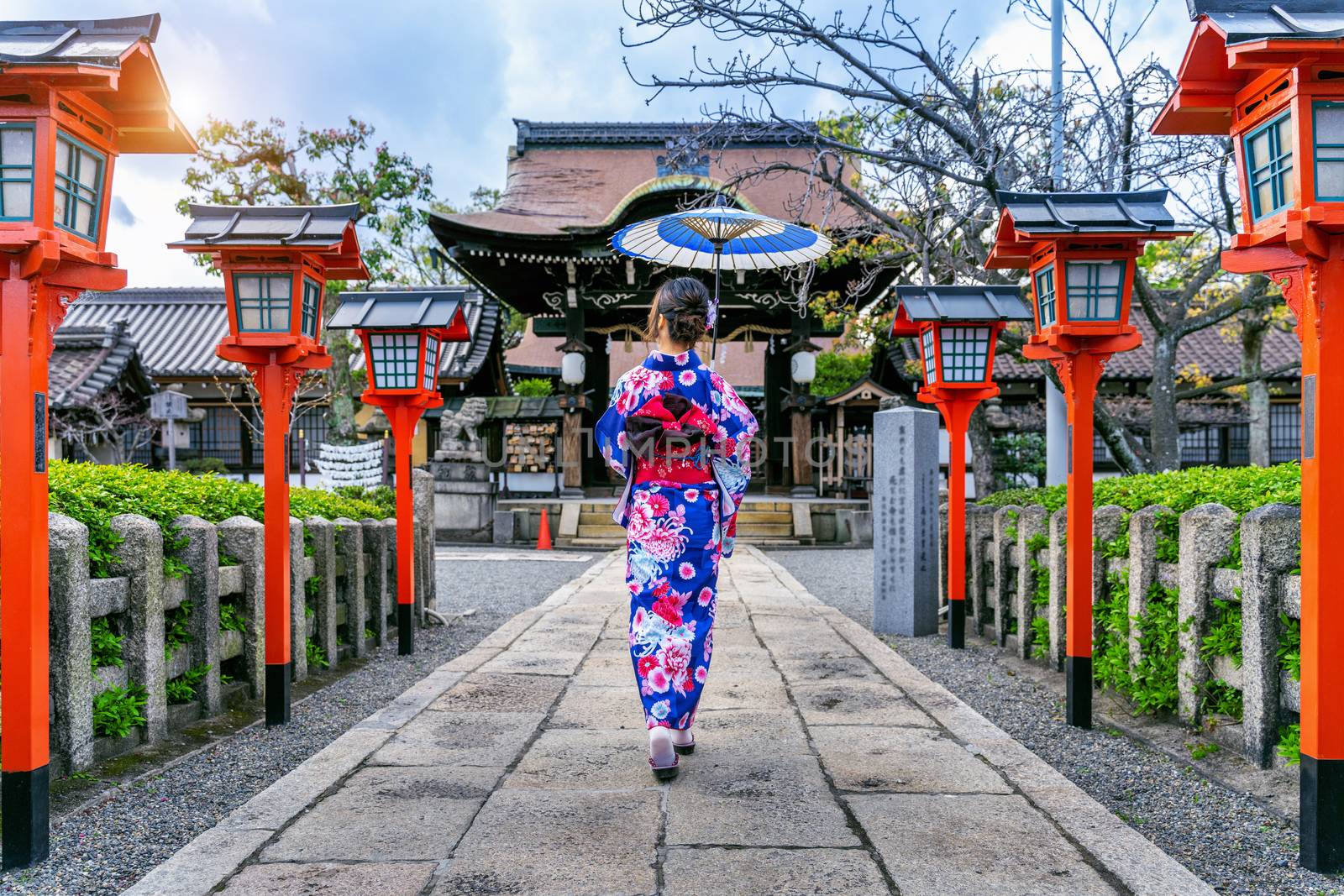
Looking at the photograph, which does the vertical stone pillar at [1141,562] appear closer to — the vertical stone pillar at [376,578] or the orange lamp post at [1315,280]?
the orange lamp post at [1315,280]

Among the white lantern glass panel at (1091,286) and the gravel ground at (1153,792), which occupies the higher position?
the white lantern glass panel at (1091,286)

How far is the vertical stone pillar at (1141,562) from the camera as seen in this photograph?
4.11m

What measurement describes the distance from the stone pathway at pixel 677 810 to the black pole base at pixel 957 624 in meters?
1.56

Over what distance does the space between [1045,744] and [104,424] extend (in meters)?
18.2

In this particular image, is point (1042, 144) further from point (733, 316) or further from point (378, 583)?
point (733, 316)

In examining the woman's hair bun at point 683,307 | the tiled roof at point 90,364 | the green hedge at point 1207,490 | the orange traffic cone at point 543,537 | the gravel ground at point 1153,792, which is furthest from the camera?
the tiled roof at point 90,364

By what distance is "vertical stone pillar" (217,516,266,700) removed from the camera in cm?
437

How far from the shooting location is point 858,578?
37.0ft

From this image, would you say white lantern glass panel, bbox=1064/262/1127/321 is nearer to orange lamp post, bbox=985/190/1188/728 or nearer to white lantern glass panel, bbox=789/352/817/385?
orange lamp post, bbox=985/190/1188/728

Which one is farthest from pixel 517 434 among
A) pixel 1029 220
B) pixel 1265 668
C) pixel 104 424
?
pixel 1265 668

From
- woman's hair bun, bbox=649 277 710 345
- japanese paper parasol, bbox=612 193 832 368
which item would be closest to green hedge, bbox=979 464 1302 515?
woman's hair bun, bbox=649 277 710 345

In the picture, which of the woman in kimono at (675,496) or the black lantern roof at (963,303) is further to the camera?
the black lantern roof at (963,303)

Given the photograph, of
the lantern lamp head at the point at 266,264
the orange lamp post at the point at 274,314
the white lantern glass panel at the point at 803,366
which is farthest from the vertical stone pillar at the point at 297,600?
the white lantern glass panel at the point at 803,366

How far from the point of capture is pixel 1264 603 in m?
3.17
